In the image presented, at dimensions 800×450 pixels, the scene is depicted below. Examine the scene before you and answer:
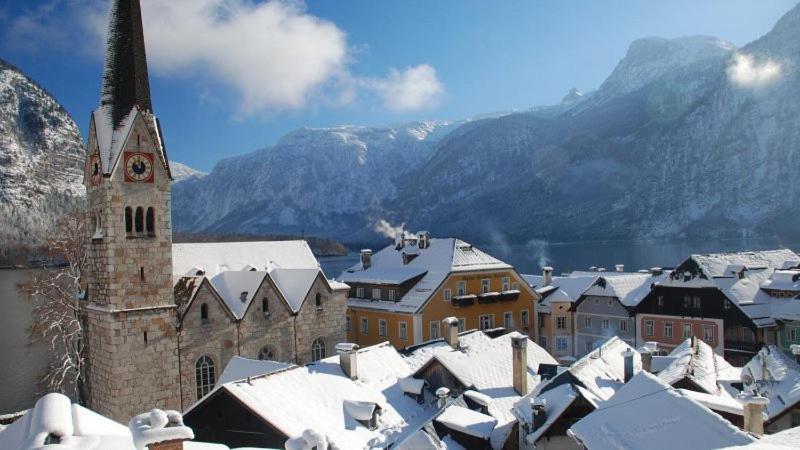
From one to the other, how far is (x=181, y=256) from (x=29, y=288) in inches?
342

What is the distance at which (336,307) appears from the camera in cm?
4331

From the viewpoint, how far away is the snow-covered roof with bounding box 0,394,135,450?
9648 millimetres

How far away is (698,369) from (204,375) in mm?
25797

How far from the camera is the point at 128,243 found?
32.6 metres

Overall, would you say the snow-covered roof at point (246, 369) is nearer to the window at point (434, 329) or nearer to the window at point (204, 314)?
the window at point (204, 314)

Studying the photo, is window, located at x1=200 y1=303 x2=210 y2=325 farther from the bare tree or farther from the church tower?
the bare tree

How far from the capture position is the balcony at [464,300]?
5097 centimetres

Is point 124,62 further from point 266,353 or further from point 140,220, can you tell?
point 266,353

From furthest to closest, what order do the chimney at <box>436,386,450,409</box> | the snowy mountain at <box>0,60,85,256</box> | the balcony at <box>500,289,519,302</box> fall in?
the snowy mountain at <box>0,60,85,256</box> → the balcony at <box>500,289,519,302</box> → the chimney at <box>436,386,450,409</box>

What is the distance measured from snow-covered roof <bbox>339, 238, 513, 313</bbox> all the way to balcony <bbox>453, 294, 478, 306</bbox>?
2.03 meters

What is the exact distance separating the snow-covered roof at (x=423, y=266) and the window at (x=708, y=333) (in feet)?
53.3

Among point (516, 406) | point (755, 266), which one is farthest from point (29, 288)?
point (755, 266)

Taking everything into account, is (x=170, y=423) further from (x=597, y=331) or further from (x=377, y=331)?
(x=597, y=331)

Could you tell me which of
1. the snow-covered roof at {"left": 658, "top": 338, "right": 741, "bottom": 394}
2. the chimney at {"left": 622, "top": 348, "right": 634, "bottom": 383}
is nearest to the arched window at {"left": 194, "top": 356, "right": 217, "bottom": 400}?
the chimney at {"left": 622, "top": 348, "right": 634, "bottom": 383}
